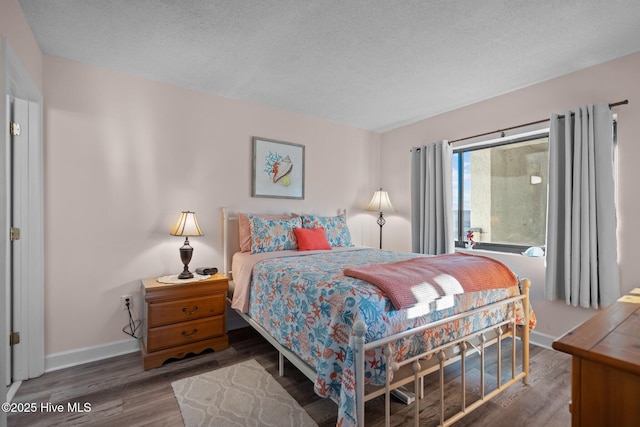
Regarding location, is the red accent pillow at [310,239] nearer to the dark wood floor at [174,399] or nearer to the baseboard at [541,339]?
the dark wood floor at [174,399]

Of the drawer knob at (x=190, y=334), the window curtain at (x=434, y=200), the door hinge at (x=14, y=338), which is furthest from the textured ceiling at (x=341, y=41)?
the drawer knob at (x=190, y=334)

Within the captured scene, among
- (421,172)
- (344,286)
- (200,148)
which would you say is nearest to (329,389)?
(344,286)

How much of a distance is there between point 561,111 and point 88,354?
458 centimetres

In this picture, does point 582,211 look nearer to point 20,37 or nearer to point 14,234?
point 20,37

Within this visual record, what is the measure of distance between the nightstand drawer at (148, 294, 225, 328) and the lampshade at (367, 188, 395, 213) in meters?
2.30

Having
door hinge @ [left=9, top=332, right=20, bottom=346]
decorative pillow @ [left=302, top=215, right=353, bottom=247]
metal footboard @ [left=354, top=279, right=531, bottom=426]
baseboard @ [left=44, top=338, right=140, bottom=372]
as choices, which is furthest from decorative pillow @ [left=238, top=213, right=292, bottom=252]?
metal footboard @ [left=354, top=279, right=531, bottom=426]

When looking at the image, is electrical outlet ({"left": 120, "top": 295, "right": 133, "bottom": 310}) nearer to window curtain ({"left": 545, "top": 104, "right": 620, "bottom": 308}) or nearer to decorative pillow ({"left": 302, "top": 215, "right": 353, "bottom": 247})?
decorative pillow ({"left": 302, "top": 215, "right": 353, "bottom": 247})

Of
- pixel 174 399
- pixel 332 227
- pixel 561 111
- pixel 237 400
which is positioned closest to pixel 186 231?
pixel 174 399

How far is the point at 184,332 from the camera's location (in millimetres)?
2375

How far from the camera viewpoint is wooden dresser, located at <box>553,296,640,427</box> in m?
0.73

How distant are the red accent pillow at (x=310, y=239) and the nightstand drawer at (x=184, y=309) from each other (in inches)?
34.8

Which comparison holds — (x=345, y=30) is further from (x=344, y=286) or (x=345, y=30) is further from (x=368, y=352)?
(x=368, y=352)

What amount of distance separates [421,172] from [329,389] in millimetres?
2949

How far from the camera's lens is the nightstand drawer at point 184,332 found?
2.26m
